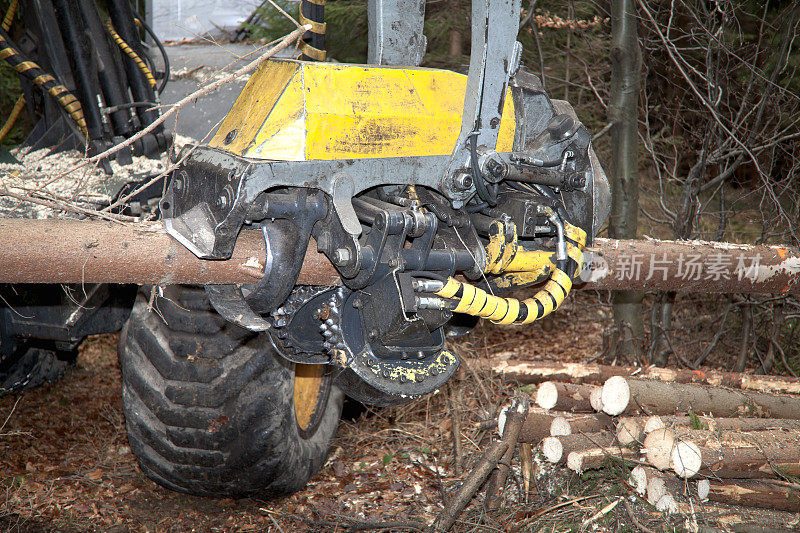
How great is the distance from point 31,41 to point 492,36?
2.79 meters

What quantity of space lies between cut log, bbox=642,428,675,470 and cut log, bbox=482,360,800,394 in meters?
0.89

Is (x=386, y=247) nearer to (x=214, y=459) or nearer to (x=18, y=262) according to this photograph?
(x=18, y=262)

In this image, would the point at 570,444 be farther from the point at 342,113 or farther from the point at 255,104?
the point at 255,104

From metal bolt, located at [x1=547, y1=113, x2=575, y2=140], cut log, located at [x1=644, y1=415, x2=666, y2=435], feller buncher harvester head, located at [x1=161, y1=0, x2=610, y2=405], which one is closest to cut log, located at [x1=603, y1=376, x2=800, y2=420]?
cut log, located at [x1=644, y1=415, x2=666, y2=435]

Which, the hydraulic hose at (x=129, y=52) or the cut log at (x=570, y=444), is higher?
the hydraulic hose at (x=129, y=52)

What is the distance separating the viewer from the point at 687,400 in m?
4.07

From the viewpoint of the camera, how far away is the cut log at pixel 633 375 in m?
4.47

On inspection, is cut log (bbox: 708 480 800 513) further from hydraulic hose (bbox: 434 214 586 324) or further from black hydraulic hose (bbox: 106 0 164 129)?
black hydraulic hose (bbox: 106 0 164 129)

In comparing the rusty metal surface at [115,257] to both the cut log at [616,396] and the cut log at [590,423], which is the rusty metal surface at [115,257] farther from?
the cut log at [616,396]

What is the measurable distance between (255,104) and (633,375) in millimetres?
3081

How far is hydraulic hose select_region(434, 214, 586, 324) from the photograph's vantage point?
2553 millimetres

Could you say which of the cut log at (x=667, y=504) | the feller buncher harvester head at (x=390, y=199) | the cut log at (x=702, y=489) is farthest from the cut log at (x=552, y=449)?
the feller buncher harvester head at (x=390, y=199)

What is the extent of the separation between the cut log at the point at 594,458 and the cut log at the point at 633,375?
0.84m

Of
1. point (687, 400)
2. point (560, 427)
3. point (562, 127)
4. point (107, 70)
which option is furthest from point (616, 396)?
point (107, 70)
